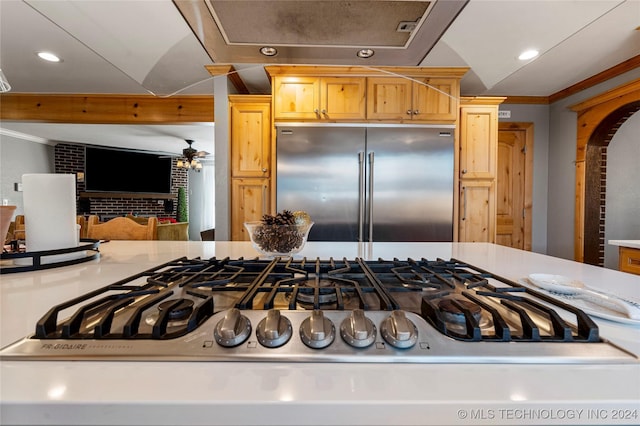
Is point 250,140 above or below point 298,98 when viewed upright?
below

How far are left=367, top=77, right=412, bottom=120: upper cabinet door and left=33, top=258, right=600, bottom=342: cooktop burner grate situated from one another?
1.78 m

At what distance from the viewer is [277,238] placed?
981 mm

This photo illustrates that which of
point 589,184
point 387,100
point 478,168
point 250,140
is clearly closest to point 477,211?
point 478,168

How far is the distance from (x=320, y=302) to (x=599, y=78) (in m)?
3.57

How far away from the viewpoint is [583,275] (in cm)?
78

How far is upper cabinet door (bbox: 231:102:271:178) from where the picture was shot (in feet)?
8.27

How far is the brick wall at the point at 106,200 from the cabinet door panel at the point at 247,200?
5249 millimetres

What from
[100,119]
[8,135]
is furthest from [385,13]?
[8,135]

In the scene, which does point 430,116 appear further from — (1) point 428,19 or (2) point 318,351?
(2) point 318,351

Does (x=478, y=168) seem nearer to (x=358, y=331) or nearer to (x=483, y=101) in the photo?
(x=483, y=101)

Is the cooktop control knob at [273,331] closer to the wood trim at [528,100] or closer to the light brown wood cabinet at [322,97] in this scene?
the light brown wood cabinet at [322,97]

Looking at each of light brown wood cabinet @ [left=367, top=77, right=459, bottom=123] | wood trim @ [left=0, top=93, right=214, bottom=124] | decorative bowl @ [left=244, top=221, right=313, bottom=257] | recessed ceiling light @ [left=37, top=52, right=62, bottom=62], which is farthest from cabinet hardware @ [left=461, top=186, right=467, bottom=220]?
recessed ceiling light @ [left=37, top=52, right=62, bottom=62]

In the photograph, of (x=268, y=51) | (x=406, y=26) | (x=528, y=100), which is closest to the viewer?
(x=406, y=26)

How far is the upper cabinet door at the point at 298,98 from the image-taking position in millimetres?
2357
